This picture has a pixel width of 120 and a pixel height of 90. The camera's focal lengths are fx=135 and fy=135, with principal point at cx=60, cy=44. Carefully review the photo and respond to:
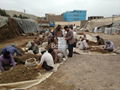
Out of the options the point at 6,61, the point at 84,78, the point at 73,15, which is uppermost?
the point at 73,15

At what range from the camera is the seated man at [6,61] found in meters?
4.27

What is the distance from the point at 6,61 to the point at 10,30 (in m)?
8.93

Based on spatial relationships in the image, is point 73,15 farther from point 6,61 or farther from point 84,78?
point 84,78

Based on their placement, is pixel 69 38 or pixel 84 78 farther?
pixel 69 38

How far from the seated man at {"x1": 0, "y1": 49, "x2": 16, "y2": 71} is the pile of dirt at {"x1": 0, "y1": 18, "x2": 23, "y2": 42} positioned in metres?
7.71

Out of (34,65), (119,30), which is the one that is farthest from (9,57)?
(119,30)

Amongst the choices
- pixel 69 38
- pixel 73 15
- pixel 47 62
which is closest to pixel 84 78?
pixel 47 62

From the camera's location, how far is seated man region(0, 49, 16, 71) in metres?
4.27

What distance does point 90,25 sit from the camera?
24.6 meters

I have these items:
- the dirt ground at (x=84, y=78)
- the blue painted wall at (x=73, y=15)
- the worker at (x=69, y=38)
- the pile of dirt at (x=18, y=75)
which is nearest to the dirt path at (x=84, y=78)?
the dirt ground at (x=84, y=78)

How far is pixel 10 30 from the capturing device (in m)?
12.7

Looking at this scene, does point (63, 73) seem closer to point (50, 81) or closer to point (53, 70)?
point (53, 70)

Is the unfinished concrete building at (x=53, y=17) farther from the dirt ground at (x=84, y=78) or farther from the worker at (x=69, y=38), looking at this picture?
the dirt ground at (x=84, y=78)

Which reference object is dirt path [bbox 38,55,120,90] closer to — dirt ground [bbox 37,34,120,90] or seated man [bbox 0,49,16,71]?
dirt ground [bbox 37,34,120,90]
